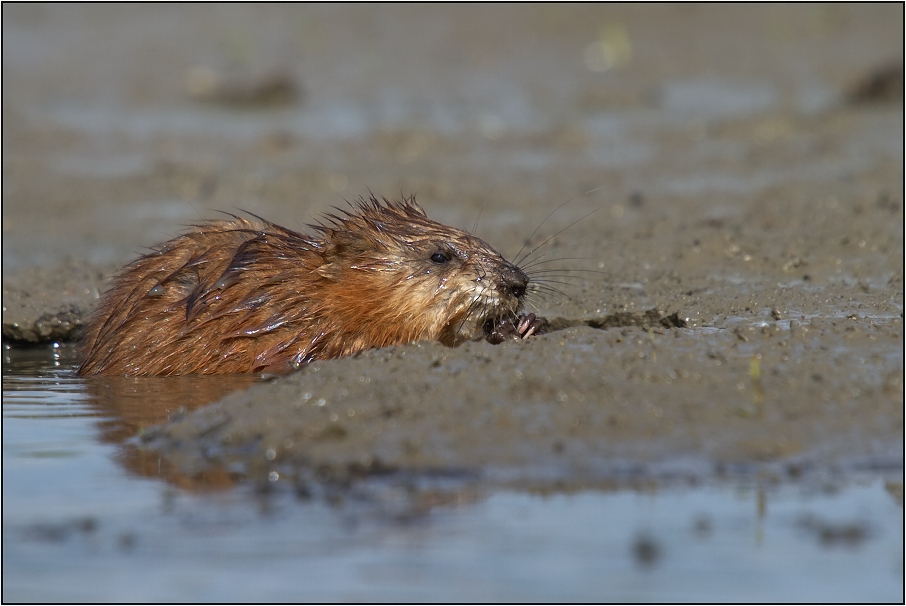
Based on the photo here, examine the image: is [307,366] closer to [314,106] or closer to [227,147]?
[227,147]

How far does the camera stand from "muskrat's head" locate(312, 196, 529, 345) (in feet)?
20.4

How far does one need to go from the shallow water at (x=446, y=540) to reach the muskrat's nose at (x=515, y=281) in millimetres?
2121

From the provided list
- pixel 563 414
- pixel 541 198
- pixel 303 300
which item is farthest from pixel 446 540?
pixel 541 198

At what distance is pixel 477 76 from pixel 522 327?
10.2 metres

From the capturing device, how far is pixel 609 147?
13062 millimetres

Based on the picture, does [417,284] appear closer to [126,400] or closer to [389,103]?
[126,400]

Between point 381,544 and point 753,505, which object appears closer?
point 381,544

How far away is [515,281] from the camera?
629 cm

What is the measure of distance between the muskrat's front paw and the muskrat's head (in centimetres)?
6

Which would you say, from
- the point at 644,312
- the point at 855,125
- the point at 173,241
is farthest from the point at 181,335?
the point at 855,125

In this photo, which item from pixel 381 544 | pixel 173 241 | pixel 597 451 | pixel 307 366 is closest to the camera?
pixel 381 544

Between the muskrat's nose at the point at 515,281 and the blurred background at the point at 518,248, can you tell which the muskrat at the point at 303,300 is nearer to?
the muskrat's nose at the point at 515,281

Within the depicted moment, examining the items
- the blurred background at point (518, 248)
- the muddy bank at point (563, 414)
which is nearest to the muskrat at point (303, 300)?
the blurred background at point (518, 248)

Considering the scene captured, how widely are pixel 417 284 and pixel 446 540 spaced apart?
2717 mm
